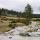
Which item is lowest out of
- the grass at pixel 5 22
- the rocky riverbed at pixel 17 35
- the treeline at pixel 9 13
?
the rocky riverbed at pixel 17 35

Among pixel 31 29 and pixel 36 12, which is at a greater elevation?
pixel 36 12

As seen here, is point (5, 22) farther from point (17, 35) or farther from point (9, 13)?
point (17, 35)

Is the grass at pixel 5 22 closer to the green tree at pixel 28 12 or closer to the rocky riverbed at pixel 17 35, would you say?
the rocky riverbed at pixel 17 35

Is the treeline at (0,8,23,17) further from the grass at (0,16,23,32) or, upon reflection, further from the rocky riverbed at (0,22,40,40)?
the rocky riverbed at (0,22,40,40)

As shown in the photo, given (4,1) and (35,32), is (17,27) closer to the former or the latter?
(35,32)

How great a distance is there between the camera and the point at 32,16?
222 cm

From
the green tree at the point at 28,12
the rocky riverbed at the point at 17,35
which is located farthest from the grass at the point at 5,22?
the green tree at the point at 28,12

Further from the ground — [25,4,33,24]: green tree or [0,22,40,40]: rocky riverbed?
[25,4,33,24]: green tree

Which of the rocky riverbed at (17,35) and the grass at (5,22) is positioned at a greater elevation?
the grass at (5,22)

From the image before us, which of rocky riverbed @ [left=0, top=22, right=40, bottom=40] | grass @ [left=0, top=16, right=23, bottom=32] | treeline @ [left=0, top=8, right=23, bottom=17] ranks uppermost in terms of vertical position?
treeline @ [left=0, top=8, right=23, bottom=17]

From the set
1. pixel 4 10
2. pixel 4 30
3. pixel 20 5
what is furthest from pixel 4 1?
pixel 4 30

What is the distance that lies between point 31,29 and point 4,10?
2.03 ft

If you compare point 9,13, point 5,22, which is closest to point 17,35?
point 5,22

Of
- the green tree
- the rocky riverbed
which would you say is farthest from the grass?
the green tree
